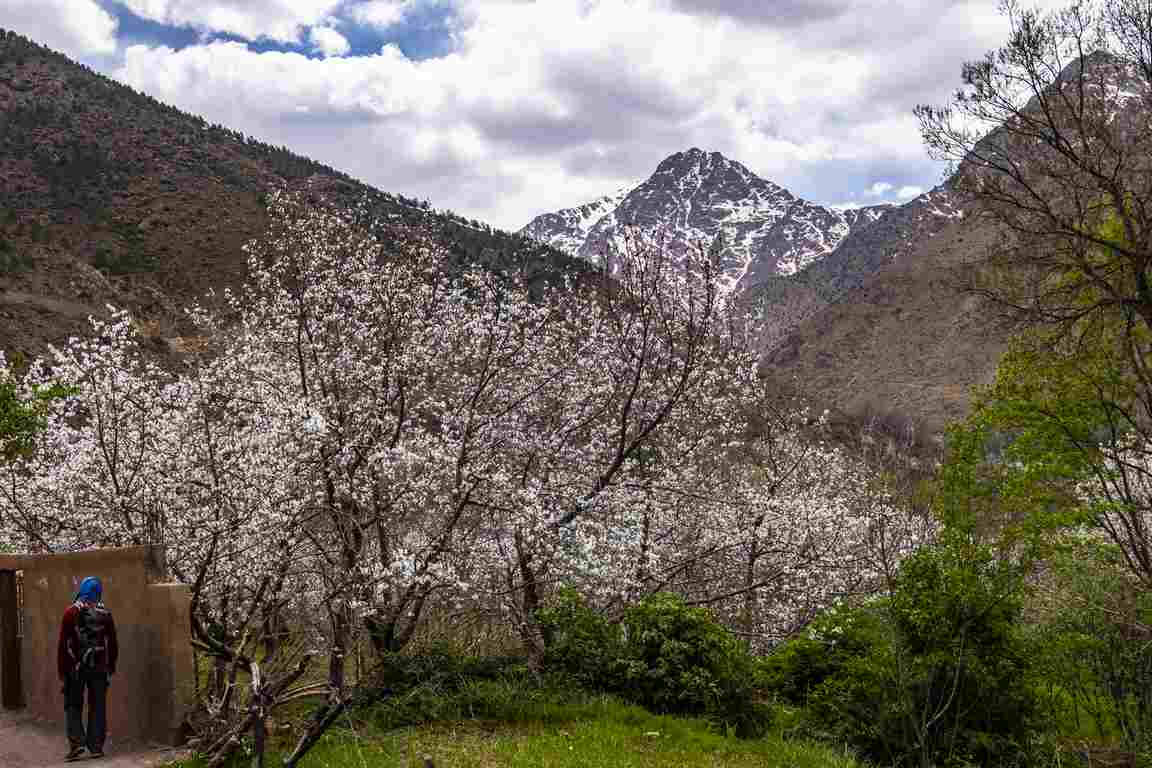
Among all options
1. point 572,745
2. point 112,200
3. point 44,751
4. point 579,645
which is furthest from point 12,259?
point 572,745

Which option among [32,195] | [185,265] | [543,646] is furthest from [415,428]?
[32,195]

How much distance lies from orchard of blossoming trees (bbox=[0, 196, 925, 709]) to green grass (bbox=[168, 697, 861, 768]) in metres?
1.30

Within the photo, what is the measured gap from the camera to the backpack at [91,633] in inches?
302

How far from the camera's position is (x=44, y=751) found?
8438mm

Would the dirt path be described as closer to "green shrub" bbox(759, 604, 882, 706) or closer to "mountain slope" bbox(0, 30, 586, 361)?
"green shrub" bbox(759, 604, 882, 706)

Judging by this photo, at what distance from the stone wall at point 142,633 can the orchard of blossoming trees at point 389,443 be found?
98cm

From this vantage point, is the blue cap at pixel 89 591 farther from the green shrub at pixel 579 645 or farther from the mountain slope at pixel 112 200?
the mountain slope at pixel 112 200

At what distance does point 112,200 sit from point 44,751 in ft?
195

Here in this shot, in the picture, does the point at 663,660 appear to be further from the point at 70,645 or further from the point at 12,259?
the point at 12,259

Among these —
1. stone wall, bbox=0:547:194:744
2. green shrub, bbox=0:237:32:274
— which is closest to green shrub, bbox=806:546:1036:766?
stone wall, bbox=0:547:194:744

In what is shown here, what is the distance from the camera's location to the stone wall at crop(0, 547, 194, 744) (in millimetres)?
7672

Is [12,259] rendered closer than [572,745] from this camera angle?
No

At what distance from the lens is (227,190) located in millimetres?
64250

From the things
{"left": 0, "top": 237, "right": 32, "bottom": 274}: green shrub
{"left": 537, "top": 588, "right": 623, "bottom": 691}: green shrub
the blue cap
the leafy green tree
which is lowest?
{"left": 537, "top": 588, "right": 623, "bottom": 691}: green shrub
